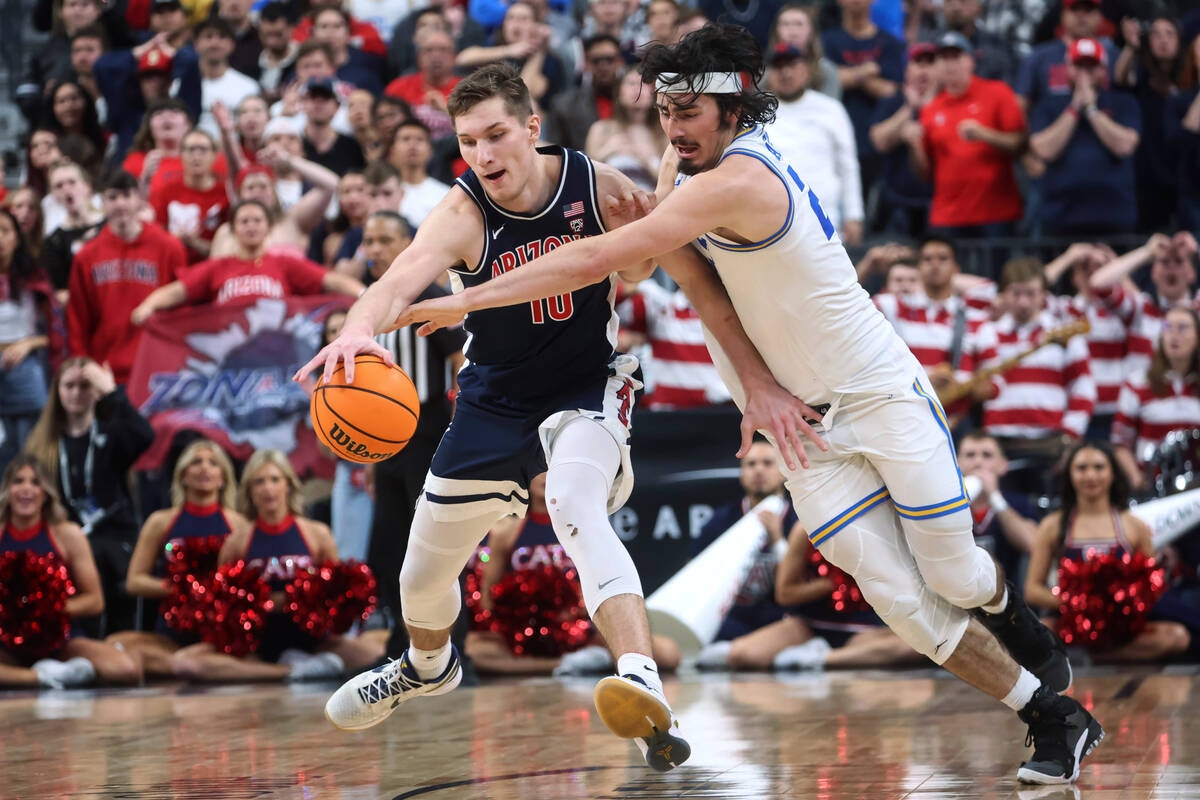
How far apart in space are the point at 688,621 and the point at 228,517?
9.36 ft

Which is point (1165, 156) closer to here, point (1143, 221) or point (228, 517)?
point (1143, 221)

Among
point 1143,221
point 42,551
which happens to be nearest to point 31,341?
point 42,551

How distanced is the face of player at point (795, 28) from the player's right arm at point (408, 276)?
6647 millimetres

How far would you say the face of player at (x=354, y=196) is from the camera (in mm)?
11195

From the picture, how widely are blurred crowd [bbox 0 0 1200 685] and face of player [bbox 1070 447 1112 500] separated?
20mm

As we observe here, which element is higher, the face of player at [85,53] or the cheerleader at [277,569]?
the face of player at [85,53]

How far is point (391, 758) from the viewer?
241 inches

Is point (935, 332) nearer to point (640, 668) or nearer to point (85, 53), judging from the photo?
point (640, 668)

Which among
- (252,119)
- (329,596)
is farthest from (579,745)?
(252,119)

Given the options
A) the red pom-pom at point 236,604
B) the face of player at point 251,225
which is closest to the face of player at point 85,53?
the face of player at point 251,225

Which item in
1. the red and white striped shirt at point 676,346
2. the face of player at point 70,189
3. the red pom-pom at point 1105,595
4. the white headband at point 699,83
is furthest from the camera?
the face of player at point 70,189

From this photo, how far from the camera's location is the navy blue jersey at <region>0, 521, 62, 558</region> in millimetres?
9359

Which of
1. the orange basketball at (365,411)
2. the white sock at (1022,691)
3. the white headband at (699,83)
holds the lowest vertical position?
the white sock at (1022,691)

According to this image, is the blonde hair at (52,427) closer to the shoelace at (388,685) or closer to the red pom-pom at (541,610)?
the red pom-pom at (541,610)
